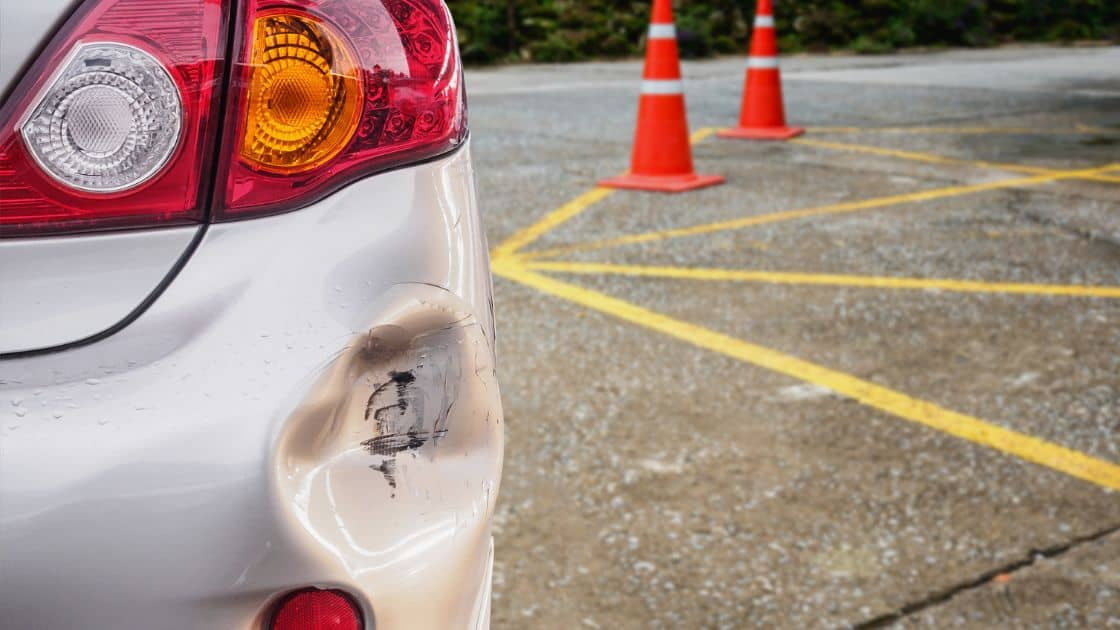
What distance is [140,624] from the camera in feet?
3.28

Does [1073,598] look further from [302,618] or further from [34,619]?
[34,619]

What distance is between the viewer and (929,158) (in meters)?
7.43

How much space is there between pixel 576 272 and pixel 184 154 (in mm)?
3696

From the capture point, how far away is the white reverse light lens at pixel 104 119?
1.05 m

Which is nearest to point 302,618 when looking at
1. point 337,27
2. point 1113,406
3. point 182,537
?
point 182,537

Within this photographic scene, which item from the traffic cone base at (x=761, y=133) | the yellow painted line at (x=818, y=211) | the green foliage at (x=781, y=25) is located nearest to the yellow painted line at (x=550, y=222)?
the yellow painted line at (x=818, y=211)

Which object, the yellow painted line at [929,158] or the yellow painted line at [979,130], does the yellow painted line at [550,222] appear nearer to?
the yellow painted line at [929,158]

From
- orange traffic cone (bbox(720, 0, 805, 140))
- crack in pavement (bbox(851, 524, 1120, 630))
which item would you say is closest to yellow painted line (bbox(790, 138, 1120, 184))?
orange traffic cone (bbox(720, 0, 805, 140))

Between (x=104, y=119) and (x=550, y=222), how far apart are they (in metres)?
4.68

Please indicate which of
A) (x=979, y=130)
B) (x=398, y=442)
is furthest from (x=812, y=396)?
(x=979, y=130)

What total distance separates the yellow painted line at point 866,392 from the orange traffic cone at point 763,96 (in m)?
4.16

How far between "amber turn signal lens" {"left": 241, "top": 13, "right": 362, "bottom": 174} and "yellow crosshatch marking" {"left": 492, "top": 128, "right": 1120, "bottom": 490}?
217cm

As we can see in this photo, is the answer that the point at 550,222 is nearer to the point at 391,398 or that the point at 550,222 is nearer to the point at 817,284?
the point at 817,284

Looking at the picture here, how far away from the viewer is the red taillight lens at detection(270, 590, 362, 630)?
3.52 ft
